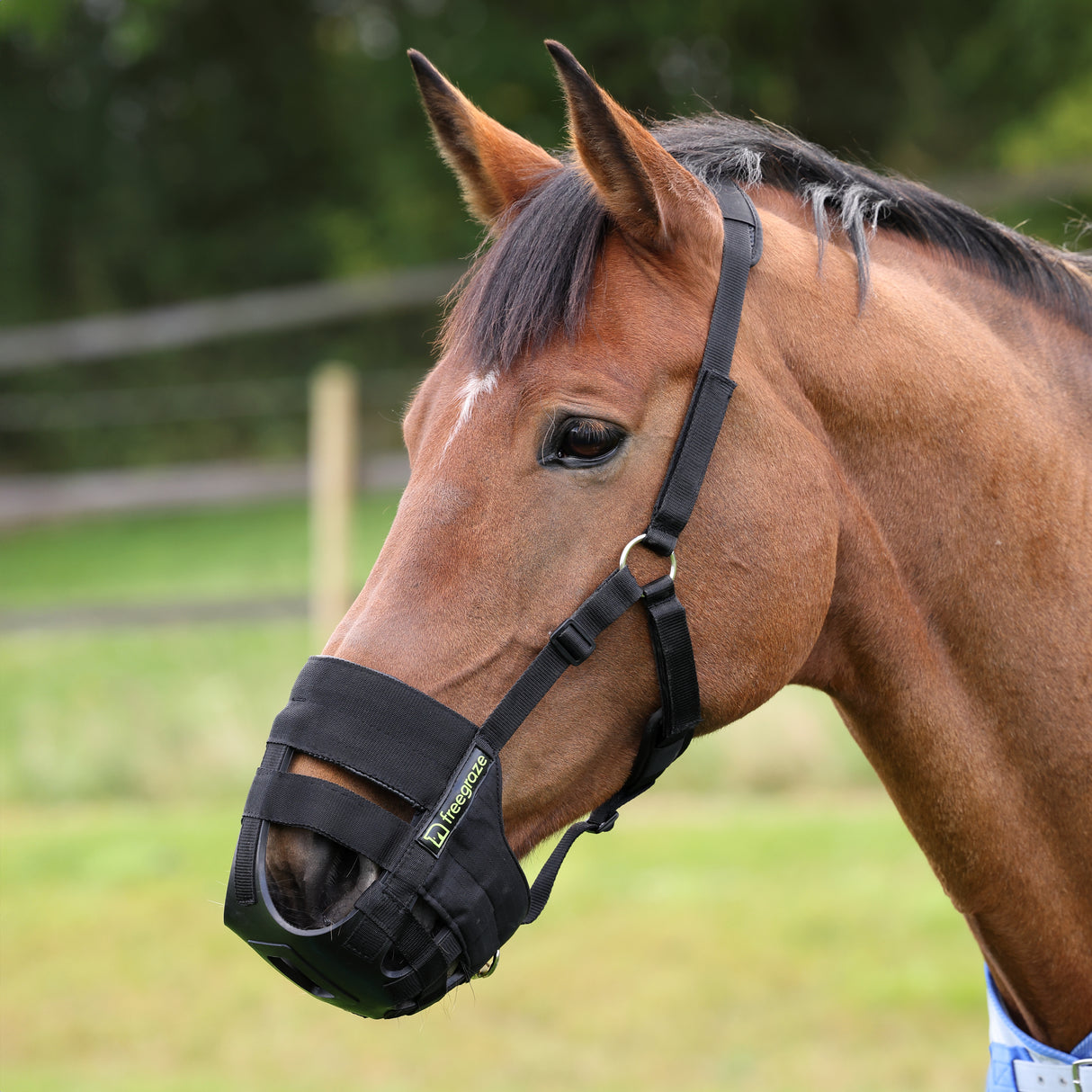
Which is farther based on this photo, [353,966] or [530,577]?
[530,577]

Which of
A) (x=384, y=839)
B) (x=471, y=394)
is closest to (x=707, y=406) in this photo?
(x=471, y=394)

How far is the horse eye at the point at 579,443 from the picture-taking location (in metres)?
1.64

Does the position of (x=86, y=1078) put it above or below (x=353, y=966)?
below

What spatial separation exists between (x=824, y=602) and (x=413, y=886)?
29.7 inches

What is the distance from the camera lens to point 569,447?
5.40ft

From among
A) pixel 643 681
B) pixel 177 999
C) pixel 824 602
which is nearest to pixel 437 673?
pixel 643 681

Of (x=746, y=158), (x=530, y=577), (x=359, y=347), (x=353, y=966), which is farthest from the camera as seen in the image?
(x=359, y=347)

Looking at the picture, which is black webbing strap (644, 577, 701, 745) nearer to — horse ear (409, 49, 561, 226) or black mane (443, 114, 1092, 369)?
black mane (443, 114, 1092, 369)

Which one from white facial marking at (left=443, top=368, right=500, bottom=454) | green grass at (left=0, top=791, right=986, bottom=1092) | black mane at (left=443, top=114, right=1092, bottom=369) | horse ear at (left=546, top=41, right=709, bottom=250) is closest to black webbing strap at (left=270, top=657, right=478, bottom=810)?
white facial marking at (left=443, top=368, right=500, bottom=454)

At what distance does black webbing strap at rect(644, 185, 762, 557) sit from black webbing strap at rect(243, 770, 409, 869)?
548mm

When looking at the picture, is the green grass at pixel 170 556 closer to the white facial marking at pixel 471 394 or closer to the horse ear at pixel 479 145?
the horse ear at pixel 479 145

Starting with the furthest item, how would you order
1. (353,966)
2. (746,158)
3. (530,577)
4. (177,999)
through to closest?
(177,999) → (746,158) → (530,577) → (353,966)

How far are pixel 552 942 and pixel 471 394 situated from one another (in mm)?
3823

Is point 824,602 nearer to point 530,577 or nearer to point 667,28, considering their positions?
point 530,577
